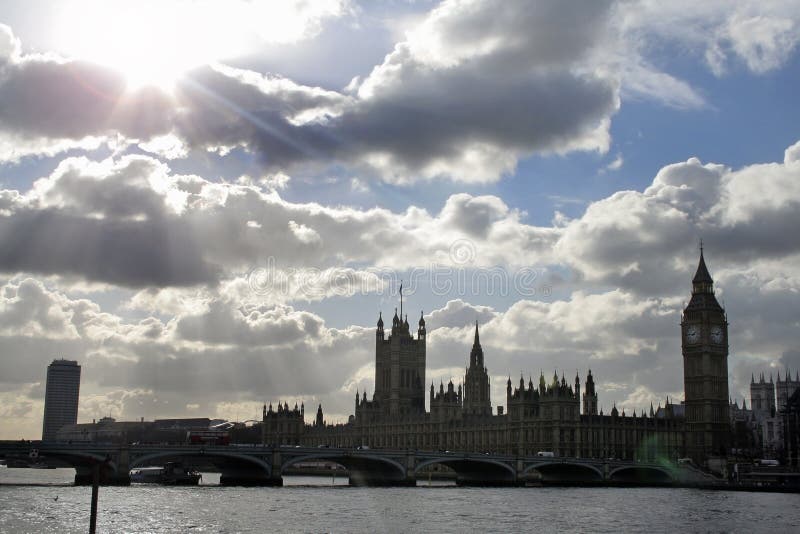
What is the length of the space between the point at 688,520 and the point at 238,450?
53827mm

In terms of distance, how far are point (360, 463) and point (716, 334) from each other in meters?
77.4

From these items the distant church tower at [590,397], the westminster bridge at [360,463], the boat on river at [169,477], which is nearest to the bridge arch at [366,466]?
the westminster bridge at [360,463]

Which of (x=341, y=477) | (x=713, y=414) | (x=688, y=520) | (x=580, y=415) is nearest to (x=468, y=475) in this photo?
(x=580, y=415)

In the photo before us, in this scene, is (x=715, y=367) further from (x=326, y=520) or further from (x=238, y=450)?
(x=326, y=520)

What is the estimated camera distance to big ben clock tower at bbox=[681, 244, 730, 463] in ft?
593

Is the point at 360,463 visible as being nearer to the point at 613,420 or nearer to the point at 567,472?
the point at 567,472

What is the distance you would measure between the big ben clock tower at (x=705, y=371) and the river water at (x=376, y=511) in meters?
61.8

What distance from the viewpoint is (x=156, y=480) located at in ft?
432

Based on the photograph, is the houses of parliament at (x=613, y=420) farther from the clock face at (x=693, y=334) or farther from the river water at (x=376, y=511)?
the river water at (x=376, y=511)

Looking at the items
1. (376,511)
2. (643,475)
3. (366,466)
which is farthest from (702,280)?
(376,511)

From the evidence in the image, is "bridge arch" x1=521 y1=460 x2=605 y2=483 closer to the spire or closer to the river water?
the river water

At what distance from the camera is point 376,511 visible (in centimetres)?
8769

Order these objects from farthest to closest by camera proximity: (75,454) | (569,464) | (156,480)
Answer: (569,464) → (156,480) → (75,454)

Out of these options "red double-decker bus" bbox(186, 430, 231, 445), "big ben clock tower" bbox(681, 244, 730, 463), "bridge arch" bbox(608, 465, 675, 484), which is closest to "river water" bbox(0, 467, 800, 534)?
"red double-decker bus" bbox(186, 430, 231, 445)
